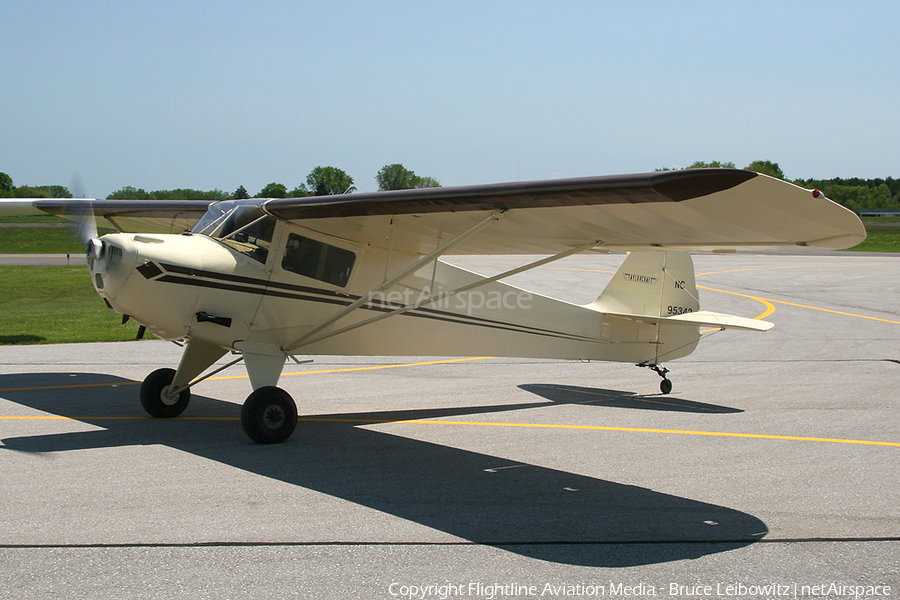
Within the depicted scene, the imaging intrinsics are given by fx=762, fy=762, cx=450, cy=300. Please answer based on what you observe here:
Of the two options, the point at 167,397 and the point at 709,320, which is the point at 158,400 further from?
the point at 709,320

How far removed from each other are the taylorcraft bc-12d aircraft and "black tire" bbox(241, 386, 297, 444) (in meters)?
0.02

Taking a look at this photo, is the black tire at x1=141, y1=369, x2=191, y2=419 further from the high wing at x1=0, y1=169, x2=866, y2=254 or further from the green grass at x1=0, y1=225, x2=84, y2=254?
the green grass at x1=0, y1=225, x2=84, y2=254

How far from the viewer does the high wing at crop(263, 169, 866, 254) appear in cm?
514

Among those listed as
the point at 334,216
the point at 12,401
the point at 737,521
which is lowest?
the point at 12,401

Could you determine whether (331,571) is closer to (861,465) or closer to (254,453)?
(254,453)

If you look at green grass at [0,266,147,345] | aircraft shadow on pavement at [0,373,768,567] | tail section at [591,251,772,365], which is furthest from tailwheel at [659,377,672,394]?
green grass at [0,266,147,345]

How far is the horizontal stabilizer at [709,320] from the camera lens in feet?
34.0

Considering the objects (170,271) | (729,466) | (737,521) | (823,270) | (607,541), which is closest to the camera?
(607,541)

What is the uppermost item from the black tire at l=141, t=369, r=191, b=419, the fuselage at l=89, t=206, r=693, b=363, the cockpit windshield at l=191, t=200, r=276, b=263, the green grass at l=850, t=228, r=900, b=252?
the green grass at l=850, t=228, r=900, b=252

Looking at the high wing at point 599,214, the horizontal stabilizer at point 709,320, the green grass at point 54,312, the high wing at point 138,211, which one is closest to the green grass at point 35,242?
the green grass at point 54,312

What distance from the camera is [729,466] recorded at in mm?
7242

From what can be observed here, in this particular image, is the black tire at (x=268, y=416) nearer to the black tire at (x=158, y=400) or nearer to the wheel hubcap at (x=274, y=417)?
the wheel hubcap at (x=274, y=417)

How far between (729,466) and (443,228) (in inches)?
147

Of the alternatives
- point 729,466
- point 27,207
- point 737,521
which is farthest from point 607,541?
point 27,207
